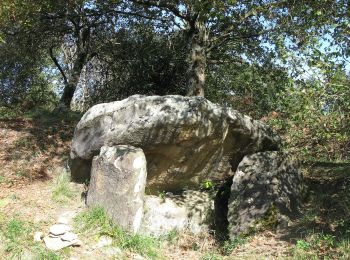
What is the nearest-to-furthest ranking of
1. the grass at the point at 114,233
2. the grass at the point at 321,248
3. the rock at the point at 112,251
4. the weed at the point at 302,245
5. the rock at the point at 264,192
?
the grass at the point at 321,248, the weed at the point at 302,245, the rock at the point at 112,251, the grass at the point at 114,233, the rock at the point at 264,192

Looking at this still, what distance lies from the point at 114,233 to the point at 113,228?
158mm

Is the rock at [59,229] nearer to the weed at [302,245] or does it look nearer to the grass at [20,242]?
the grass at [20,242]

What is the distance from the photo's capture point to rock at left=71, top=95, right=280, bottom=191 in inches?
353

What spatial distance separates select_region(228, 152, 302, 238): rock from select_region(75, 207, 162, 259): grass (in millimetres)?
1621

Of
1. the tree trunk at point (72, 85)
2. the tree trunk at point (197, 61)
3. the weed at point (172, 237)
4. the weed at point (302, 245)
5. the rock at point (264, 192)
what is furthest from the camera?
the tree trunk at point (72, 85)

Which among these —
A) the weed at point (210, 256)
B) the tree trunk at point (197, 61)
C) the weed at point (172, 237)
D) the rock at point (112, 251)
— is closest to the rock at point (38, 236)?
the rock at point (112, 251)

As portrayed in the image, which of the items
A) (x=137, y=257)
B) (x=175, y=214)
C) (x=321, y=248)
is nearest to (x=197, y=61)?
(x=175, y=214)

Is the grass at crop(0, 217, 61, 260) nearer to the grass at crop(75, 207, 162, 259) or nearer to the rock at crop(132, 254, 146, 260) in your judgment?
the grass at crop(75, 207, 162, 259)

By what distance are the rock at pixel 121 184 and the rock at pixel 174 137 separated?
0.40 m

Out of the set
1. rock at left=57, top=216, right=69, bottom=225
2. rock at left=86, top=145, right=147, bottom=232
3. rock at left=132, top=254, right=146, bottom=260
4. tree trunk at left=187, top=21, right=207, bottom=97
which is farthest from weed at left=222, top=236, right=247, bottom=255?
tree trunk at left=187, top=21, right=207, bottom=97

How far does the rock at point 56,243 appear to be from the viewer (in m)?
7.46

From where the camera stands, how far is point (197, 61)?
1298 centimetres

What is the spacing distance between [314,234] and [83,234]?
4113 mm

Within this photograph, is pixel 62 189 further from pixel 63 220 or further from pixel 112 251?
pixel 112 251
